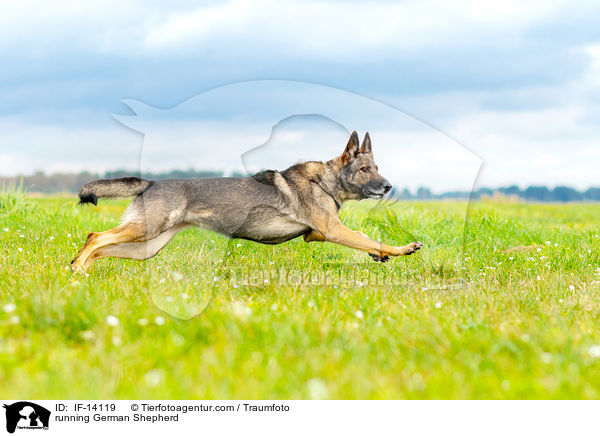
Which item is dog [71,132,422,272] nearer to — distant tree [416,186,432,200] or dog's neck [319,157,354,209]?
dog's neck [319,157,354,209]

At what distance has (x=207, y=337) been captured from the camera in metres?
4.87

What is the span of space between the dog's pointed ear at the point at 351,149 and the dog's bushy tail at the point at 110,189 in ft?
7.58

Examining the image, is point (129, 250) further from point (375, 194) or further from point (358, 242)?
point (375, 194)

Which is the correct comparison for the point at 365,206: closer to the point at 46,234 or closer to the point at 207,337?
the point at 207,337

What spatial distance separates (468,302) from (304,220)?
6.76 feet

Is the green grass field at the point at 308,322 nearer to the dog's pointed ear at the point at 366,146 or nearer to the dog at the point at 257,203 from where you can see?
the dog at the point at 257,203

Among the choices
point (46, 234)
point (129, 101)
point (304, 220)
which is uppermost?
point (129, 101)

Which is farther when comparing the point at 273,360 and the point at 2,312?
the point at 2,312

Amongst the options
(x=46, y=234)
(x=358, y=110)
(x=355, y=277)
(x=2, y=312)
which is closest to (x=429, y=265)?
(x=355, y=277)

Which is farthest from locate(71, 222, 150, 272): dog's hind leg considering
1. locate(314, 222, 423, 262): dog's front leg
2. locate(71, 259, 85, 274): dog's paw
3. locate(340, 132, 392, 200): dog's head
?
locate(340, 132, 392, 200): dog's head

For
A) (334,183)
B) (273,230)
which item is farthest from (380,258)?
(273,230)

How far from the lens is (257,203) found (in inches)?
271

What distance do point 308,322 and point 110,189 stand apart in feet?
10.8
